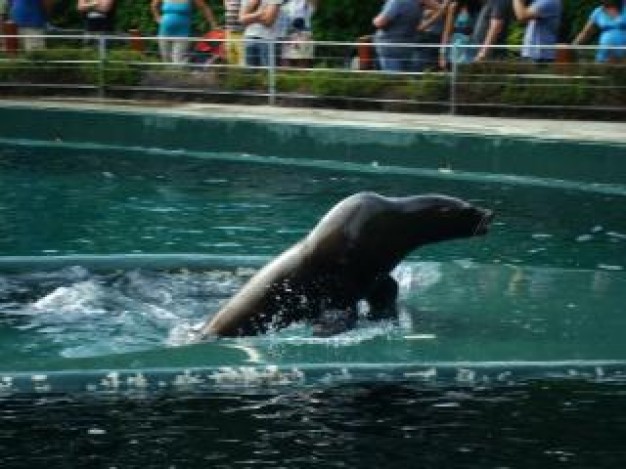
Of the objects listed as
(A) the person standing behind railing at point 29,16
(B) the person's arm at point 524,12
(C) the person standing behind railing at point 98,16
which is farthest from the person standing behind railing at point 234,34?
(B) the person's arm at point 524,12

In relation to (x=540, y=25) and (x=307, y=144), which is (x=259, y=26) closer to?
(x=307, y=144)

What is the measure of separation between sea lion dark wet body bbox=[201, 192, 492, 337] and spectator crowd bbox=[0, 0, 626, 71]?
26.8 feet

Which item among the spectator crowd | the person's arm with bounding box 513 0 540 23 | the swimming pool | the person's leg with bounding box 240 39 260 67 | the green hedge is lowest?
the swimming pool

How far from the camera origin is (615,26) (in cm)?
1753

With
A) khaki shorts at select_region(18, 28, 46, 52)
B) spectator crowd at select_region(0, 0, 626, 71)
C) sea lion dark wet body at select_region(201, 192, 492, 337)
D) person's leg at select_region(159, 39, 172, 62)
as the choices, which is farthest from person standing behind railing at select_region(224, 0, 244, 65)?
sea lion dark wet body at select_region(201, 192, 492, 337)

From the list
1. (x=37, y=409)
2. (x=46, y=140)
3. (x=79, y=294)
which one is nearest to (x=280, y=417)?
(x=37, y=409)

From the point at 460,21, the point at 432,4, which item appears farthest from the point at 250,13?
the point at 460,21

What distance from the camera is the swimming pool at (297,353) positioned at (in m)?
7.29

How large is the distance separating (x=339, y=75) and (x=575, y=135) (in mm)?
3519

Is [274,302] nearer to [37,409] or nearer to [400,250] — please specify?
[400,250]

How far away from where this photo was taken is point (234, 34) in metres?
20.1

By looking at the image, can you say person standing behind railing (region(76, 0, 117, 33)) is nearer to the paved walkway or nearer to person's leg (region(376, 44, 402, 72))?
the paved walkway

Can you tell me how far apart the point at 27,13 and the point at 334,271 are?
551 inches

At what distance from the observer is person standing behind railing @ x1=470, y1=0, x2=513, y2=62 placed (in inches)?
710
